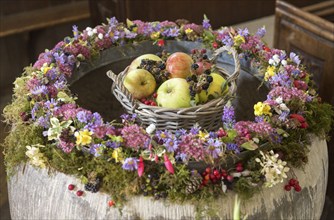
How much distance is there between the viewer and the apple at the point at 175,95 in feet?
4.89

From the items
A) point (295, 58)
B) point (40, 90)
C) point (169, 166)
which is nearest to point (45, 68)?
point (40, 90)

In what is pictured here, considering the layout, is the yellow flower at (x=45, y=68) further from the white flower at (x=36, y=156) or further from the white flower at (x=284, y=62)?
the white flower at (x=284, y=62)

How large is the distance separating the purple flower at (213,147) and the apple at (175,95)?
0.24 metres

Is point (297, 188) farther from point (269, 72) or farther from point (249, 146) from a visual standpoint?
point (269, 72)

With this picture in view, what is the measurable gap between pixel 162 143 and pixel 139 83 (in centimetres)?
32

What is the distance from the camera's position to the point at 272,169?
1.27 metres

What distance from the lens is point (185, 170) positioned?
1238mm

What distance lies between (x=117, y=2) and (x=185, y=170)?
230 cm

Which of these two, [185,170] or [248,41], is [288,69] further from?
[185,170]

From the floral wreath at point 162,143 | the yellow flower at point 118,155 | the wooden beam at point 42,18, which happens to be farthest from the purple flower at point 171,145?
the wooden beam at point 42,18

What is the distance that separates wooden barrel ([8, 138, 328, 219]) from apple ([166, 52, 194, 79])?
0.48 metres

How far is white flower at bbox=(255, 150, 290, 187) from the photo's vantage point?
1.26 m

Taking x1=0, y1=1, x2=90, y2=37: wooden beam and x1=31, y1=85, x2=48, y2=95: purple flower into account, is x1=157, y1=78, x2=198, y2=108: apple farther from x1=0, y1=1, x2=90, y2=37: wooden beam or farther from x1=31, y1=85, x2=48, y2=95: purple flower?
x1=0, y1=1, x2=90, y2=37: wooden beam

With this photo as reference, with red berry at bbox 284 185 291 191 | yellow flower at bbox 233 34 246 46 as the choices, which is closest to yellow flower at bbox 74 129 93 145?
red berry at bbox 284 185 291 191
